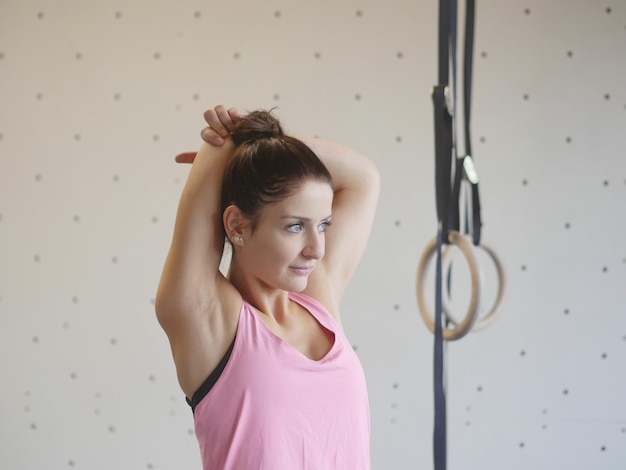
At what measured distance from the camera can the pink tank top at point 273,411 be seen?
37.2 inches

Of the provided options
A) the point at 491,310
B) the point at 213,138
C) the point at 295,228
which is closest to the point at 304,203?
the point at 295,228

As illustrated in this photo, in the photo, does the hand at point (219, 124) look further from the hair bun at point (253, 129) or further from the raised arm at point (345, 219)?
the raised arm at point (345, 219)

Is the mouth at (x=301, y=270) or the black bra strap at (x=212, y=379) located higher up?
the mouth at (x=301, y=270)

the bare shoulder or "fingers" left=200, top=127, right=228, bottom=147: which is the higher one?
"fingers" left=200, top=127, right=228, bottom=147

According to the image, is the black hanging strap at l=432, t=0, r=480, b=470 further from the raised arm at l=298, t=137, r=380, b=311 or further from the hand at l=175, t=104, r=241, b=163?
the hand at l=175, t=104, r=241, b=163

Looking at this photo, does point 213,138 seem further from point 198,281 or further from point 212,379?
point 212,379

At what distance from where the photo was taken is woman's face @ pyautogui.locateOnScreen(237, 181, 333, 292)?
0.94m

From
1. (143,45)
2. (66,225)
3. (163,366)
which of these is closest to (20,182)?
(66,225)

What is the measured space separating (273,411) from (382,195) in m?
1.28

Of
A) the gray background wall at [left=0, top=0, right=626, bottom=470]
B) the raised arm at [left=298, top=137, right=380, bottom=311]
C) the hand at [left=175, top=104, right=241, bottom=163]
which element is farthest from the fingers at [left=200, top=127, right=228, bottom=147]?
the gray background wall at [left=0, top=0, right=626, bottom=470]

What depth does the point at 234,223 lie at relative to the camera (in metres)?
0.96

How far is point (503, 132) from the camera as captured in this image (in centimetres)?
216

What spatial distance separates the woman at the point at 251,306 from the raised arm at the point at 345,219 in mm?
158

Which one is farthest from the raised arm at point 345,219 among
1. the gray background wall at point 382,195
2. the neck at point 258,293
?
the gray background wall at point 382,195
